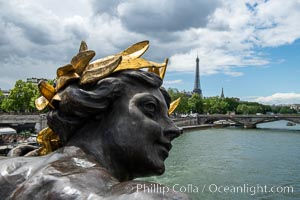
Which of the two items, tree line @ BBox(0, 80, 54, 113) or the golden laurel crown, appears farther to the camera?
tree line @ BBox(0, 80, 54, 113)

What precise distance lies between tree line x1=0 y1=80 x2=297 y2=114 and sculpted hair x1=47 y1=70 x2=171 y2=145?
30.4m

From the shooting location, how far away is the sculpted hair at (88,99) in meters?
1.69

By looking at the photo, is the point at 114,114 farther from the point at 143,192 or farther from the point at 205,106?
the point at 205,106

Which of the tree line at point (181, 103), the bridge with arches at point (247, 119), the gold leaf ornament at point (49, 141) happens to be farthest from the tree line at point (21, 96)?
the gold leaf ornament at point (49, 141)

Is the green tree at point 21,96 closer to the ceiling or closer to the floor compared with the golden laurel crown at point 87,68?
closer to the ceiling

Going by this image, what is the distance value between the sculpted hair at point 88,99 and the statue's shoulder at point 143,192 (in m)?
0.65

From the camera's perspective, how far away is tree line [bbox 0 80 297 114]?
138ft

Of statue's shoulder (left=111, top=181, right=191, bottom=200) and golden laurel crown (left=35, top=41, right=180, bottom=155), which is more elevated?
golden laurel crown (left=35, top=41, right=180, bottom=155)

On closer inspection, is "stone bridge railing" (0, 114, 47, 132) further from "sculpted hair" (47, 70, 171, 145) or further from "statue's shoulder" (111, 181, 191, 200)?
"statue's shoulder" (111, 181, 191, 200)

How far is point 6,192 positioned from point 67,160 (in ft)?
1.11

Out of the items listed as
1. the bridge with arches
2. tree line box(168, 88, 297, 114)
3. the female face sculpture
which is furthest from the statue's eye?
tree line box(168, 88, 297, 114)

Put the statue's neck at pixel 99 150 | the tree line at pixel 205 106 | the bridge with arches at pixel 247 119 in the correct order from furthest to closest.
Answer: the tree line at pixel 205 106
the bridge with arches at pixel 247 119
the statue's neck at pixel 99 150

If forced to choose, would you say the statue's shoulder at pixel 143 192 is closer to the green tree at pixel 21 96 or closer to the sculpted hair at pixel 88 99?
the sculpted hair at pixel 88 99

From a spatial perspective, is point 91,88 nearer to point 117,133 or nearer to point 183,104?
point 117,133
